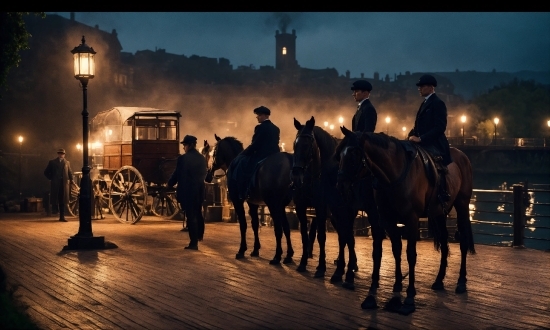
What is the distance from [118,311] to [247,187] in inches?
183

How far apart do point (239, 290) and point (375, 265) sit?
177 centimetres

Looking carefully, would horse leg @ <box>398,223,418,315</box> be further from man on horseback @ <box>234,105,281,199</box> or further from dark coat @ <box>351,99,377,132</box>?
man on horseback @ <box>234,105,281,199</box>

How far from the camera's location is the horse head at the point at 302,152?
9.60 metres

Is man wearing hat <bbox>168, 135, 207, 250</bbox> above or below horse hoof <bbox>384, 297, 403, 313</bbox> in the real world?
above

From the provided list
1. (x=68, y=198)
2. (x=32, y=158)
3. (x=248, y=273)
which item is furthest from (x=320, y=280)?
(x=32, y=158)

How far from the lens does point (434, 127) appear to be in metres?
9.25

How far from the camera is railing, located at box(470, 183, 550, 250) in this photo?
47.6 feet

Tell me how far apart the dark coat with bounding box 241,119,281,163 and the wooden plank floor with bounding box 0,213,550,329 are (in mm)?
1753

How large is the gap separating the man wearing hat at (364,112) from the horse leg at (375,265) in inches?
60.8

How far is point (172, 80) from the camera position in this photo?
277ft

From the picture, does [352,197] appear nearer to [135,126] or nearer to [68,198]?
[135,126]

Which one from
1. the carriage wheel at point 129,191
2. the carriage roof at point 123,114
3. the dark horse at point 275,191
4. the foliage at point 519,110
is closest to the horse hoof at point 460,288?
the dark horse at point 275,191

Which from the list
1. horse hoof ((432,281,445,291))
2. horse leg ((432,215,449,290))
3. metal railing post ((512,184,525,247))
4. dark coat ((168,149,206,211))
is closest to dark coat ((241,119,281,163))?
dark coat ((168,149,206,211))

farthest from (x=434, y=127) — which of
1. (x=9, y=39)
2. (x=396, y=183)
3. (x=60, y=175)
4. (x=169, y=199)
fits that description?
(x=60, y=175)
